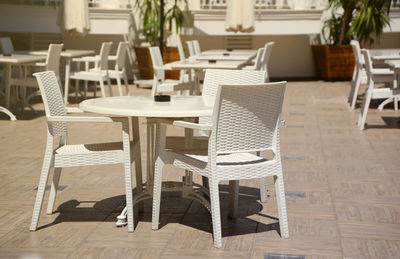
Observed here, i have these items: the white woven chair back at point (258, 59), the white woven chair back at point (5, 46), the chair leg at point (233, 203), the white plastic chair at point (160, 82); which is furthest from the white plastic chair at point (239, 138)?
the white woven chair back at point (5, 46)

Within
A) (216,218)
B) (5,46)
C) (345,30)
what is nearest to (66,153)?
(216,218)

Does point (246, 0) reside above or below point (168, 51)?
above

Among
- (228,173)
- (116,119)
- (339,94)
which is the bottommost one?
(339,94)

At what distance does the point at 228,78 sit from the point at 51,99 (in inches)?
46.7

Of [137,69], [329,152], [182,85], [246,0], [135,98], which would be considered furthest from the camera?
[137,69]

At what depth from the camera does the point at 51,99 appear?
12.2 feet

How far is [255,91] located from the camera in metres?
3.32

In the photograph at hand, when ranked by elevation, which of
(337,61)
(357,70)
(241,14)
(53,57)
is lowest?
(337,61)

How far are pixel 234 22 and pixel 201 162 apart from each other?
9.55 meters

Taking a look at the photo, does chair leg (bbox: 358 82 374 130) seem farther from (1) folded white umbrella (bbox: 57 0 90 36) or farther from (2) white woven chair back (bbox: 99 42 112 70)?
(1) folded white umbrella (bbox: 57 0 90 36)

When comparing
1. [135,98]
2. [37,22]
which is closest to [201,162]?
[135,98]

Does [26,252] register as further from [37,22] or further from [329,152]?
[37,22]

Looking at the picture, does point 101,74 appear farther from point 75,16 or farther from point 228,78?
point 228,78

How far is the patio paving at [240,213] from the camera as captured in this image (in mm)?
3305
